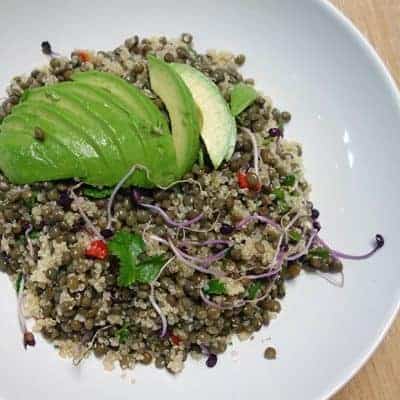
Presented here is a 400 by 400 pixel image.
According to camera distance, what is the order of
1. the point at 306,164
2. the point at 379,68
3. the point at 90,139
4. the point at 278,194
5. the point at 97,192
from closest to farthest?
the point at 90,139
the point at 97,192
the point at 278,194
the point at 379,68
the point at 306,164

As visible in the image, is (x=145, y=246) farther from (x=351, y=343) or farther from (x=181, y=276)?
(x=351, y=343)

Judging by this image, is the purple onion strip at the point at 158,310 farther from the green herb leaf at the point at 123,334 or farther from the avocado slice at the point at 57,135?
the avocado slice at the point at 57,135

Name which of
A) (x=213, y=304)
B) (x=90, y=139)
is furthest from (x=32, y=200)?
(x=213, y=304)

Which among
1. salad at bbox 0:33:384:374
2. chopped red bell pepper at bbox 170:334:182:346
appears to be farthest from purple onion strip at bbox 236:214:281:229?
chopped red bell pepper at bbox 170:334:182:346

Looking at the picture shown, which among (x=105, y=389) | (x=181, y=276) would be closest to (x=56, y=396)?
(x=105, y=389)

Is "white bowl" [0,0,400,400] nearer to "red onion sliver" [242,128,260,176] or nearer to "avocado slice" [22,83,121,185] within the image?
"red onion sliver" [242,128,260,176]

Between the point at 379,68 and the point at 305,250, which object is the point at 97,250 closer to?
the point at 305,250
